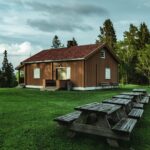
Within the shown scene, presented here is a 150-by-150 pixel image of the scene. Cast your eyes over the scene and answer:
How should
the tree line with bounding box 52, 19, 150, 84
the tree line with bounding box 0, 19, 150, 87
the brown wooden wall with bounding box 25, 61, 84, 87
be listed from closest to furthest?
the brown wooden wall with bounding box 25, 61, 84, 87, the tree line with bounding box 52, 19, 150, 84, the tree line with bounding box 0, 19, 150, 87

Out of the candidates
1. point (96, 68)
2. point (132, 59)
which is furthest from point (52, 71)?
point (132, 59)

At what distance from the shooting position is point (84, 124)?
236 inches

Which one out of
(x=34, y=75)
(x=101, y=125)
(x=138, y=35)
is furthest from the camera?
(x=138, y=35)

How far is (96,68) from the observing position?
2453 centimetres

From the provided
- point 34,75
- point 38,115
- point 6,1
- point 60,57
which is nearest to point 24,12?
point 6,1

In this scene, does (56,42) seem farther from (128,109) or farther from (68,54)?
(128,109)

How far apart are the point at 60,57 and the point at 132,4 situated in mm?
10297

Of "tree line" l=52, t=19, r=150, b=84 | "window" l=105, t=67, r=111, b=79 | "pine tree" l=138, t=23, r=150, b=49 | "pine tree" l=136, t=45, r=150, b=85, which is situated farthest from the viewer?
"pine tree" l=138, t=23, r=150, b=49

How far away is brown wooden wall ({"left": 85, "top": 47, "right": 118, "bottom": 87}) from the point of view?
76.7 feet

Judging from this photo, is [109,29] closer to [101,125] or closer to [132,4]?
[132,4]

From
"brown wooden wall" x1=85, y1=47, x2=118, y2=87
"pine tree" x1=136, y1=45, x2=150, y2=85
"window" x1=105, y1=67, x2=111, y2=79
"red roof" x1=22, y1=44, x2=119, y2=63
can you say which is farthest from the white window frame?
"pine tree" x1=136, y1=45, x2=150, y2=85

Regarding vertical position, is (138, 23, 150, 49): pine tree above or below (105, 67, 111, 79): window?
above

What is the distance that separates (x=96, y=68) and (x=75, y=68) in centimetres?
211

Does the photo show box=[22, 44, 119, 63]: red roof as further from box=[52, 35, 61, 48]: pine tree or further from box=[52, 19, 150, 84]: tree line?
box=[52, 35, 61, 48]: pine tree
